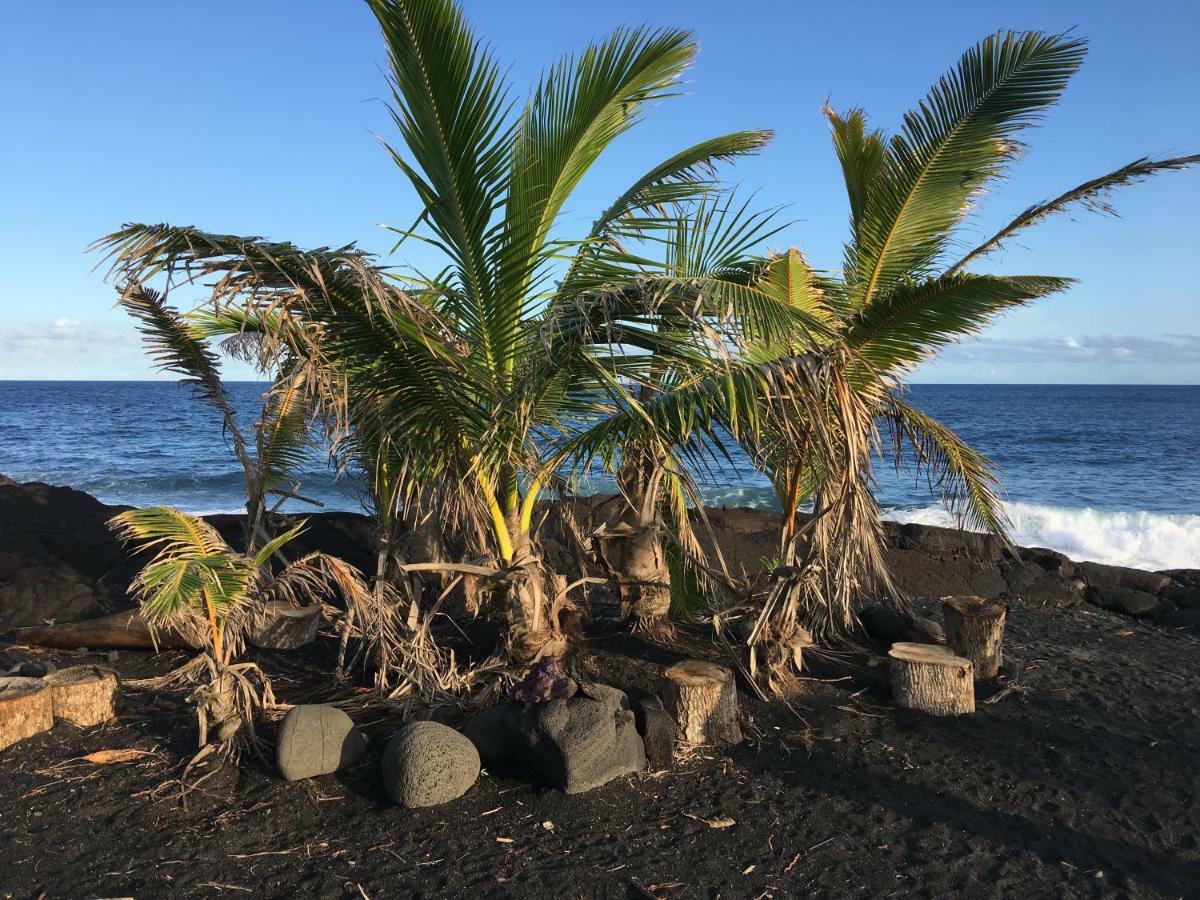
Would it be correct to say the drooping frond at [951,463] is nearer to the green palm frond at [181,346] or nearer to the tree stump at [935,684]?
the tree stump at [935,684]

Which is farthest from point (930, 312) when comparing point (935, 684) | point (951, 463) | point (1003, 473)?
point (1003, 473)

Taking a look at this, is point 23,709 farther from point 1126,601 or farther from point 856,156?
point 1126,601

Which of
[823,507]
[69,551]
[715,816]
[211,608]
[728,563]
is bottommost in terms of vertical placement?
[715,816]

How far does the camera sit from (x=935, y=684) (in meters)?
5.40

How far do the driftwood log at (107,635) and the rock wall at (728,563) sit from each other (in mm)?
1145

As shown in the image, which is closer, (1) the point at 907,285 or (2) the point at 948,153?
(1) the point at 907,285

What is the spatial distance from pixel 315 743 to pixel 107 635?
3.35 metres

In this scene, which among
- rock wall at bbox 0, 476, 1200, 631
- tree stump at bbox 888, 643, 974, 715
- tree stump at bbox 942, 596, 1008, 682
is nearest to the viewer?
tree stump at bbox 888, 643, 974, 715

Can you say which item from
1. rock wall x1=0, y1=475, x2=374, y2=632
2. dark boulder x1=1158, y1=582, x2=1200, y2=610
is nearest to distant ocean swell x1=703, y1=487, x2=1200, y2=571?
dark boulder x1=1158, y1=582, x2=1200, y2=610

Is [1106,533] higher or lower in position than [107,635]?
lower

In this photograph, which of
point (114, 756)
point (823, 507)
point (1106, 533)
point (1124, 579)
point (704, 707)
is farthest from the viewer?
point (1106, 533)

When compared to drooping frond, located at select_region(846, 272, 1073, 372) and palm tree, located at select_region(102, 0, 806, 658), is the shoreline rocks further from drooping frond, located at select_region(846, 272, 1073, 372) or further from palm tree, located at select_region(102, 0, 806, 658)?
drooping frond, located at select_region(846, 272, 1073, 372)

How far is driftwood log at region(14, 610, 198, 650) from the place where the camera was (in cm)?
689

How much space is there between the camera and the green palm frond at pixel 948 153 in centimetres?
581
